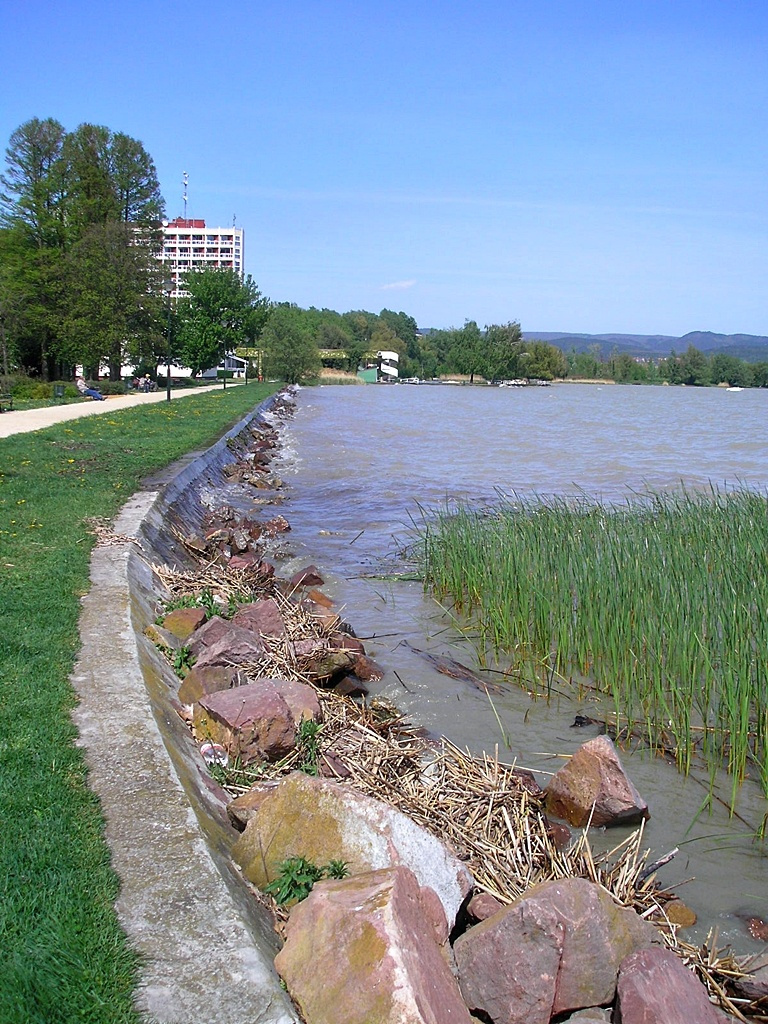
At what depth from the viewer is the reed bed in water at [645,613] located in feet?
20.6

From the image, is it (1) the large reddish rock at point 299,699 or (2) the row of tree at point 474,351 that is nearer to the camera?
(1) the large reddish rock at point 299,699

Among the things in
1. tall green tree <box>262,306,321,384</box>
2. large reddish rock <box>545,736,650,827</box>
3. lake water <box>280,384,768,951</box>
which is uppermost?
tall green tree <box>262,306,321,384</box>

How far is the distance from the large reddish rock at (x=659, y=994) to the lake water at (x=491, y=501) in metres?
1.20

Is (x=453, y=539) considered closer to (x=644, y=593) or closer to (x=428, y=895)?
(x=644, y=593)

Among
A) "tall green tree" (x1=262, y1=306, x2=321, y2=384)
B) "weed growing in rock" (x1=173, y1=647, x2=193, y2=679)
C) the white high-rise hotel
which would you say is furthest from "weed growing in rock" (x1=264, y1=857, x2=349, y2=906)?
the white high-rise hotel

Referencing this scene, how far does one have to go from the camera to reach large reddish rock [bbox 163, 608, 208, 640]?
7668mm

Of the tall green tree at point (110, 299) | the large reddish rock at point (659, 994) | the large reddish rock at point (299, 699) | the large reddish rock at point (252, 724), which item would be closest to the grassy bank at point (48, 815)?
the large reddish rock at point (252, 724)

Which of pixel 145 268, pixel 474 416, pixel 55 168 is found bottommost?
pixel 474 416

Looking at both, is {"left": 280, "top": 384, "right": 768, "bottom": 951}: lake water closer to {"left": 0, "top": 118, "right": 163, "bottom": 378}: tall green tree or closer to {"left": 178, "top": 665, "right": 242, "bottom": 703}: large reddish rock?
{"left": 178, "top": 665, "right": 242, "bottom": 703}: large reddish rock

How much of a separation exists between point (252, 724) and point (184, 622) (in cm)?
261

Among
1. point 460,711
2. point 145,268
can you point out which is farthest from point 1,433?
point 145,268

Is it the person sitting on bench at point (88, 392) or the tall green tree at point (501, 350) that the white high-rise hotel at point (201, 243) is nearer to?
the tall green tree at point (501, 350)

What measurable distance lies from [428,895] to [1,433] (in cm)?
1772

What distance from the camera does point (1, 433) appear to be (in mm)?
19203
